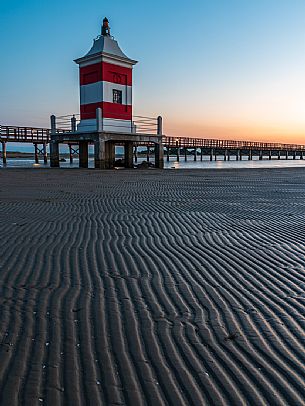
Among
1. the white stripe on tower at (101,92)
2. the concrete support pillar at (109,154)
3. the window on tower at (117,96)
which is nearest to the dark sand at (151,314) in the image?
the white stripe on tower at (101,92)

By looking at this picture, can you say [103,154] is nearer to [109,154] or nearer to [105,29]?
[109,154]

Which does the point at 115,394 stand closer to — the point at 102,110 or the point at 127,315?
the point at 127,315

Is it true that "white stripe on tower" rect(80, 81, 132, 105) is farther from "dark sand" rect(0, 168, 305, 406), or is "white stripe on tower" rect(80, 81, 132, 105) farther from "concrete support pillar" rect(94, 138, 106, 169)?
"dark sand" rect(0, 168, 305, 406)

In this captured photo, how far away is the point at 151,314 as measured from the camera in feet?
9.86

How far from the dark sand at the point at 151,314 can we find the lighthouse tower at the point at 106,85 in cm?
1885

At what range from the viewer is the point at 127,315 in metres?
2.98

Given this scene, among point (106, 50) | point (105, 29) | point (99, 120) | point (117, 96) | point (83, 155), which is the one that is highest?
point (105, 29)

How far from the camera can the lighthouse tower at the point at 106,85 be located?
77.6 ft

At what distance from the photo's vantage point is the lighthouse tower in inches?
931

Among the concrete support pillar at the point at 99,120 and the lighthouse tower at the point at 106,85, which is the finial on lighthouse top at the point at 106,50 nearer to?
the lighthouse tower at the point at 106,85

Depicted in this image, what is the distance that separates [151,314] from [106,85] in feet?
74.2

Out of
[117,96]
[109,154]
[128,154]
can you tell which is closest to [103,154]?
[109,154]

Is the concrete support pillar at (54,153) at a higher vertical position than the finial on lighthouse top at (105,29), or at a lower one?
lower

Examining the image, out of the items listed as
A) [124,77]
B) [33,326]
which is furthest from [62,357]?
[124,77]
